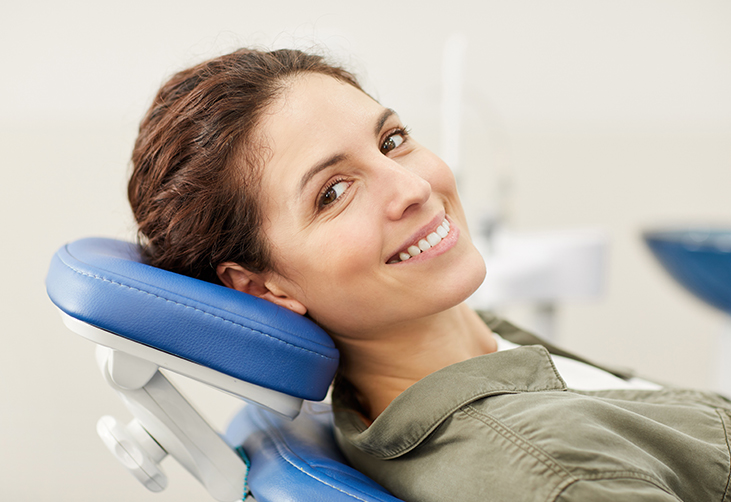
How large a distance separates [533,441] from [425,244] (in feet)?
1.02

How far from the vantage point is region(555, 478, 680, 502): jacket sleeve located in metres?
0.51

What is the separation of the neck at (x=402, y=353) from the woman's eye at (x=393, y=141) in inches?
10.8

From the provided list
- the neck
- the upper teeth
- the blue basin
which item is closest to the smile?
the upper teeth

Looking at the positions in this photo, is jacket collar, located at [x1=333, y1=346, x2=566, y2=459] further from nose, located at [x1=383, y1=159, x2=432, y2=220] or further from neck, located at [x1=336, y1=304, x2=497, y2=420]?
nose, located at [x1=383, y1=159, x2=432, y2=220]

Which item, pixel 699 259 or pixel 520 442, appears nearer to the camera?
pixel 520 442

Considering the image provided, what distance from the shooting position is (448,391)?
0.70 metres

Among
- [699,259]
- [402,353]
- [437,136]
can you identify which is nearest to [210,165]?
[402,353]

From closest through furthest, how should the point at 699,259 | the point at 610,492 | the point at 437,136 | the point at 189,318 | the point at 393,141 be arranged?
the point at 610,492 → the point at 189,318 → the point at 393,141 → the point at 699,259 → the point at 437,136

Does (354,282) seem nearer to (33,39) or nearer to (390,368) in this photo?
(390,368)

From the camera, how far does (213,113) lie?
791 mm

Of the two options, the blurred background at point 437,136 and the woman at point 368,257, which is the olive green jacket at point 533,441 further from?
the blurred background at point 437,136

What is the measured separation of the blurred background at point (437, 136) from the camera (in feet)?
6.01

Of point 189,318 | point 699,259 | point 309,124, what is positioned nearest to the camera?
point 189,318

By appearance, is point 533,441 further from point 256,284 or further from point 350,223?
point 256,284
